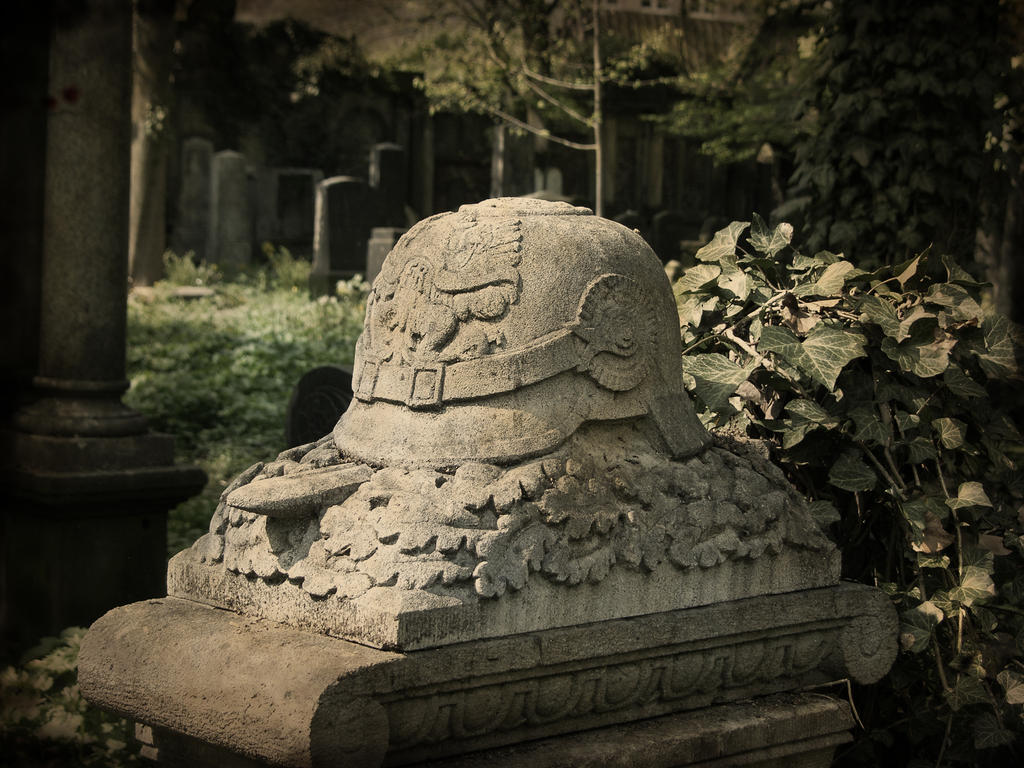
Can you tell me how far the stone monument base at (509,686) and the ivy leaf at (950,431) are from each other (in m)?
0.54

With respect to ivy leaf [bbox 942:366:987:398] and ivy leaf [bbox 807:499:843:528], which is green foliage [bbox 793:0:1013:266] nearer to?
ivy leaf [bbox 942:366:987:398]

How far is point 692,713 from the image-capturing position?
3236 millimetres

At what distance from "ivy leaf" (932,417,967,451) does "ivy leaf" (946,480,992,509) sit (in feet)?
0.42

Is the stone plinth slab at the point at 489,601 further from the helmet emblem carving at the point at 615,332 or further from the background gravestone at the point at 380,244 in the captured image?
the background gravestone at the point at 380,244

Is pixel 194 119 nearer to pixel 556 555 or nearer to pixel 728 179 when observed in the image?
pixel 728 179

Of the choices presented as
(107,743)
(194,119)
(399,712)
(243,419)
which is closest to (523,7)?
(194,119)

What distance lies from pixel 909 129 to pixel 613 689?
462 centimetres

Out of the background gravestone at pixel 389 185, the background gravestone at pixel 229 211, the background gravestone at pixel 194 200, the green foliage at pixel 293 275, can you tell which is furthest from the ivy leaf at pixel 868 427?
the background gravestone at pixel 194 200

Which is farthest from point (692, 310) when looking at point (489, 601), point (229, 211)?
point (229, 211)

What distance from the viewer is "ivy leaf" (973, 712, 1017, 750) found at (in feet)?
11.3

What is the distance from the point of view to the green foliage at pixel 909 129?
22.0ft

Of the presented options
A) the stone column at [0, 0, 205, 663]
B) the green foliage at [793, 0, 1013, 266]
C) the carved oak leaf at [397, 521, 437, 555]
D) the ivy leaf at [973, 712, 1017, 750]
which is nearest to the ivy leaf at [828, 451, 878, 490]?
the ivy leaf at [973, 712, 1017, 750]

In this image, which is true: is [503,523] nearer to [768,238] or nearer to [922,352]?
[922,352]

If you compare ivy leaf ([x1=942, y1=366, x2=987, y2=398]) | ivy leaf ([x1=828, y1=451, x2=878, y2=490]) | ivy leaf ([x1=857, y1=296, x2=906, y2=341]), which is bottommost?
ivy leaf ([x1=828, y1=451, x2=878, y2=490])
